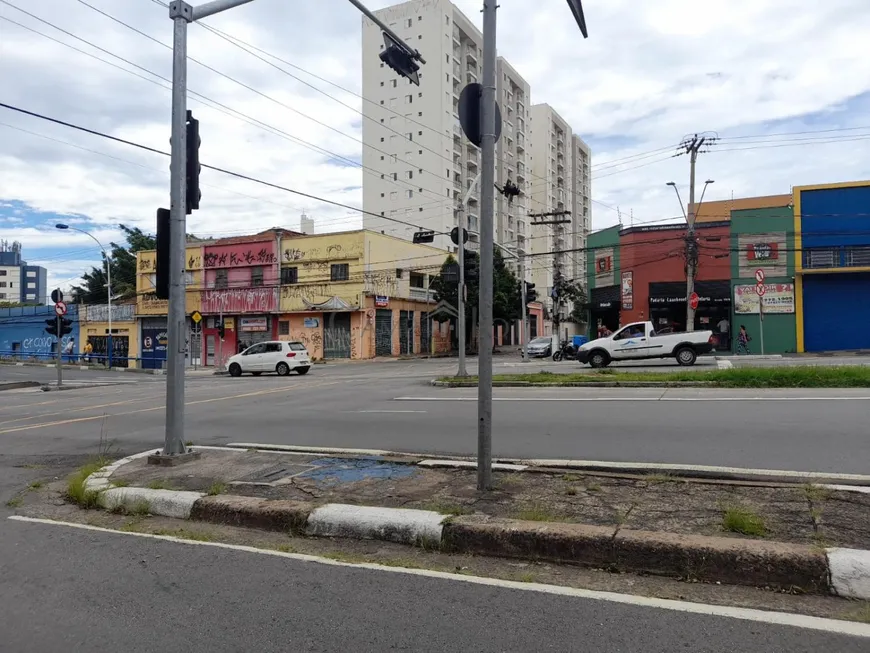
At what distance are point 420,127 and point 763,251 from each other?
136 ft

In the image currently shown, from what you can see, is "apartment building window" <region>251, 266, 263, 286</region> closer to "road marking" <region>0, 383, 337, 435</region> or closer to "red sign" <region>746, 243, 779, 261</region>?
"road marking" <region>0, 383, 337, 435</region>

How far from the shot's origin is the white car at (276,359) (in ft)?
98.2

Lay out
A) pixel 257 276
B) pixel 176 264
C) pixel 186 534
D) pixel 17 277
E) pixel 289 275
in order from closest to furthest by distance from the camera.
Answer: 1. pixel 186 534
2. pixel 176 264
3. pixel 289 275
4. pixel 257 276
5. pixel 17 277

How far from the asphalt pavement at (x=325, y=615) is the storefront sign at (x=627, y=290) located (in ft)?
121

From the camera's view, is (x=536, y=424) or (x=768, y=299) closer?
(x=536, y=424)

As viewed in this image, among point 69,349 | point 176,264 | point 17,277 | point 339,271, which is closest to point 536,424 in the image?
A: point 176,264

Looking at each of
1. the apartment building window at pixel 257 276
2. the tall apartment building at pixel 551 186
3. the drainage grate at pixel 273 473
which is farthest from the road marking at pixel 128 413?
the tall apartment building at pixel 551 186

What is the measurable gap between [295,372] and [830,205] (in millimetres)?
28649

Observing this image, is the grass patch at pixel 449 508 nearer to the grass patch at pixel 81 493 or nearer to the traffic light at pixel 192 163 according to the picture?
the grass patch at pixel 81 493

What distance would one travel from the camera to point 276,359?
30.0 meters

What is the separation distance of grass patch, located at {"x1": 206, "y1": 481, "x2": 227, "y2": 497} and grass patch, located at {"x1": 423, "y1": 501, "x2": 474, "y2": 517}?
213cm

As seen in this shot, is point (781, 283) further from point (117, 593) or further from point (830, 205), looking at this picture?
point (117, 593)

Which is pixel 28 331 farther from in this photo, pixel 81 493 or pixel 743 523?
pixel 743 523

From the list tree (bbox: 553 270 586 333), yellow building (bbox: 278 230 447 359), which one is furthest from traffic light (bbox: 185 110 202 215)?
tree (bbox: 553 270 586 333)
